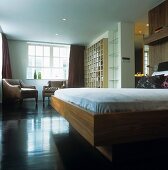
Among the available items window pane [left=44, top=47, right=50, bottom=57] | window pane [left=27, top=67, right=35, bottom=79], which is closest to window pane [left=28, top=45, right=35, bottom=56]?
window pane [left=44, top=47, right=50, bottom=57]

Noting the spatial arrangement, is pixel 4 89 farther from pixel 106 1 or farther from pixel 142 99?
pixel 142 99

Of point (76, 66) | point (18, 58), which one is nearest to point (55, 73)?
point (76, 66)

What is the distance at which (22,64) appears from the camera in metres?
7.64

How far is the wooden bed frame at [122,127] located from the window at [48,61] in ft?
22.0

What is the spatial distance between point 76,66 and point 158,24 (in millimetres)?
4485

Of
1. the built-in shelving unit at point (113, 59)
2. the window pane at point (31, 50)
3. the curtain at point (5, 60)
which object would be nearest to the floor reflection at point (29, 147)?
the built-in shelving unit at point (113, 59)

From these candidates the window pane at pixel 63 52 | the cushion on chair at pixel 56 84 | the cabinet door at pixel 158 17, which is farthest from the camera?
the window pane at pixel 63 52

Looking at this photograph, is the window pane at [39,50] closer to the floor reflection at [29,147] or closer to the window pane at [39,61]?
the window pane at [39,61]

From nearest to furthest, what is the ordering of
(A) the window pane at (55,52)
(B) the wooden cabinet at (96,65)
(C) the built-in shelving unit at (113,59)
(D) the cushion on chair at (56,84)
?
(C) the built-in shelving unit at (113,59) < (B) the wooden cabinet at (96,65) < (D) the cushion on chair at (56,84) < (A) the window pane at (55,52)

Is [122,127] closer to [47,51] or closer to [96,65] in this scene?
[96,65]

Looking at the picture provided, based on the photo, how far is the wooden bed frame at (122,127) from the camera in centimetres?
137

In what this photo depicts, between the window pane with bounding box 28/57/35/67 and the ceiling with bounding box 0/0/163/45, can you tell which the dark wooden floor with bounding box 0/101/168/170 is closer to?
the ceiling with bounding box 0/0/163/45

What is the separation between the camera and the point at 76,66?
8219 mm

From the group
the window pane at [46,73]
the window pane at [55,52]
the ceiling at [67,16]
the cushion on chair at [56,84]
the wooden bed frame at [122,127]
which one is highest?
the ceiling at [67,16]
